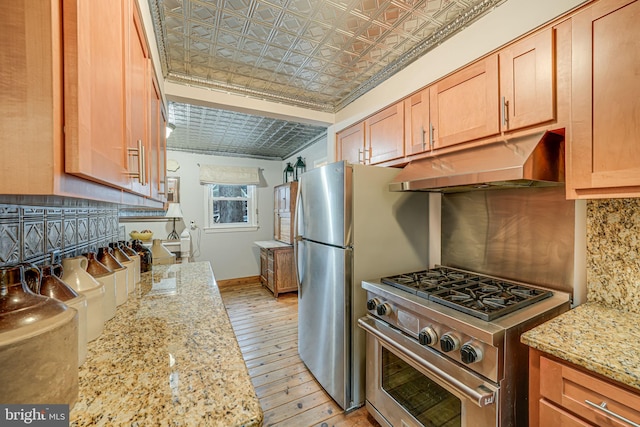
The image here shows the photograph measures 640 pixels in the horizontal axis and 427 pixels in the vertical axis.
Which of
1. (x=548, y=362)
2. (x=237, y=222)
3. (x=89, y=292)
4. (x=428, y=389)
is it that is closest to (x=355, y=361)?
(x=428, y=389)

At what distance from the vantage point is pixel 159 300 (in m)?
1.32

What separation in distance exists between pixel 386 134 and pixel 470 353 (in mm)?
1586

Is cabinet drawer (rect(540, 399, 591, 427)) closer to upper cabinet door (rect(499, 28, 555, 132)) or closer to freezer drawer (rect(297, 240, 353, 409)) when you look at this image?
freezer drawer (rect(297, 240, 353, 409))

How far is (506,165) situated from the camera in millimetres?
1241

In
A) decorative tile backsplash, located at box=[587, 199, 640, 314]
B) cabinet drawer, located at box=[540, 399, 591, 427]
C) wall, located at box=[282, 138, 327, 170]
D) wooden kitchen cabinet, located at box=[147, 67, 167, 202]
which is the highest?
wall, located at box=[282, 138, 327, 170]

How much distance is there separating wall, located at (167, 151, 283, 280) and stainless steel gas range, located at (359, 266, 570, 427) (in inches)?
143

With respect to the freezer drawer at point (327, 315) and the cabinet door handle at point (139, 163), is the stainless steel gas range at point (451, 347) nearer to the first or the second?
the freezer drawer at point (327, 315)

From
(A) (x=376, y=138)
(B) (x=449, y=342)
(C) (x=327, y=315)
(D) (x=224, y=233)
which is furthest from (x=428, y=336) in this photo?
(D) (x=224, y=233)

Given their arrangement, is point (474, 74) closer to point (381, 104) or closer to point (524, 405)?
point (381, 104)

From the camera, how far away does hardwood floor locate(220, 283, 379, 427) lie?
173cm

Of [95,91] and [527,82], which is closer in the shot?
[95,91]

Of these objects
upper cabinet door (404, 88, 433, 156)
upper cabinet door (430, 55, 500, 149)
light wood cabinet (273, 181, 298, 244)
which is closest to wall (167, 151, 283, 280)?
light wood cabinet (273, 181, 298, 244)

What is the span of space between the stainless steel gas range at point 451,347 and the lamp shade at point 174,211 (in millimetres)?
3529

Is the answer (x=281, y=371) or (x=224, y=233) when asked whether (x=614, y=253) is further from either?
(x=224, y=233)
